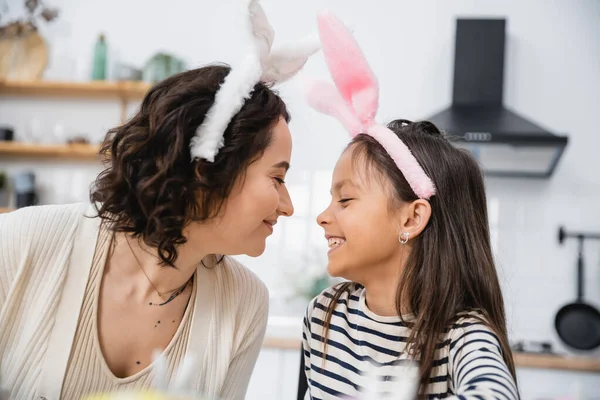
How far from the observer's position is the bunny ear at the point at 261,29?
1.20 m

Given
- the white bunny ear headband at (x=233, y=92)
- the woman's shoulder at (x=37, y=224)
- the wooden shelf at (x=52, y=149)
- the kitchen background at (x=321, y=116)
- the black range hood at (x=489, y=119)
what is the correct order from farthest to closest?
the wooden shelf at (x=52, y=149), the kitchen background at (x=321, y=116), the black range hood at (x=489, y=119), the woman's shoulder at (x=37, y=224), the white bunny ear headband at (x=233, y=92)

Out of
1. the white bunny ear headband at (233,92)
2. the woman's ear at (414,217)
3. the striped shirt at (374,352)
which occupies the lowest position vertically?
the striped shirt at (374,352)

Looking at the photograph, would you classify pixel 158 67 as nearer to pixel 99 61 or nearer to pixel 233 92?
pixel 99 61

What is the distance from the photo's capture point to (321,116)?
369cm

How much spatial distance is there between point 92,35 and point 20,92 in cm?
56

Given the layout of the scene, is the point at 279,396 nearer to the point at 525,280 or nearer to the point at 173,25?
the point at 525,280

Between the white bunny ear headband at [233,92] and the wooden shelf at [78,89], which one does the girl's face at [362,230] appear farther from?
the wooden shelf at [78,89]

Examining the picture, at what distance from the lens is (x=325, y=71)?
371cm

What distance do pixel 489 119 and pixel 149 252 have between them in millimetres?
2299

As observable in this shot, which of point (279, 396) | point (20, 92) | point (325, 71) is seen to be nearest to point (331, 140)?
point (325, 71)

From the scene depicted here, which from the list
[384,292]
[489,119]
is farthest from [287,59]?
[489,119]

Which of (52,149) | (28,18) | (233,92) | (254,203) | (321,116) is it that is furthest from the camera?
(28,18)

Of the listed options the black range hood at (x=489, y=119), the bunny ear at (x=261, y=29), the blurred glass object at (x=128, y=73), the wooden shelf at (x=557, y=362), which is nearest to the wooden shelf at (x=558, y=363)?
the wooden shelf at (x=557, y=362)

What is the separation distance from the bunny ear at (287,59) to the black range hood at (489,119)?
1.73 m
